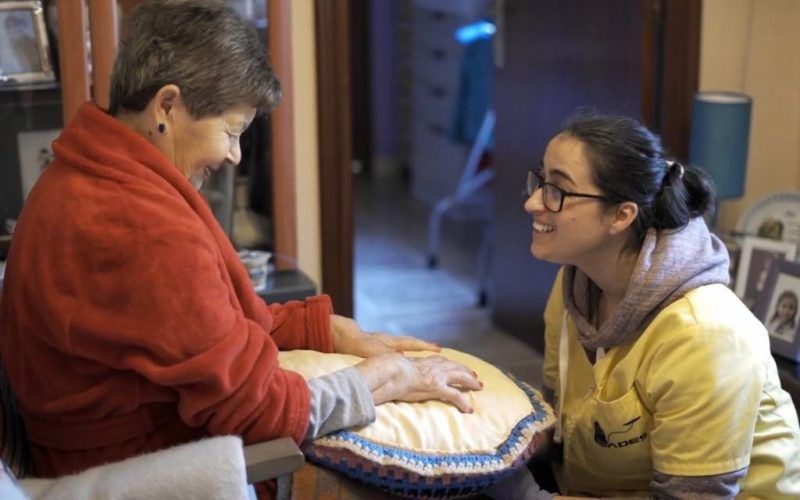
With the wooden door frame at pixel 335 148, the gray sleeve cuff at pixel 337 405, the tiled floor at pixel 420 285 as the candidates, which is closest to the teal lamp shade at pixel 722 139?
the tiled floor at pixel 420 285

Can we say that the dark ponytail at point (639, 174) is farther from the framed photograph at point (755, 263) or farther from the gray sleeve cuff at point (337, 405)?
the framed photograph at point (755, 263)

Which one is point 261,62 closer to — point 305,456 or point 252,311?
point 252,311

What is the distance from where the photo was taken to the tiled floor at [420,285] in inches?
144

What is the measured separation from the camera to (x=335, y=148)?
2.79 m

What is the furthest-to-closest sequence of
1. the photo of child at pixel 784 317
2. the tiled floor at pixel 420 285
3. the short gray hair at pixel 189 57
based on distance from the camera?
the tiled floor at pixel 420 285
the photo of child at pixel 784 317
the short gray hair at pixel 189 57

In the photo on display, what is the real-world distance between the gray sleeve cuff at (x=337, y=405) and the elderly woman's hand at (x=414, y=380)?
32 millimetres

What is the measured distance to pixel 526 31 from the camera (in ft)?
11.3

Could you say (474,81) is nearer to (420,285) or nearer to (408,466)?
(420,285)

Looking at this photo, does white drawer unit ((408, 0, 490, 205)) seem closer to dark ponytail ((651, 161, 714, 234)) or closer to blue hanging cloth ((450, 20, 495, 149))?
blue hanging cloth ((450, 20, 495, 149))

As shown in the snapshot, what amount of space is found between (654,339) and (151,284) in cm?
79

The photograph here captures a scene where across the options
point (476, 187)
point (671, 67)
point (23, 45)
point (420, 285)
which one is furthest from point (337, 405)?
point (476, 187)

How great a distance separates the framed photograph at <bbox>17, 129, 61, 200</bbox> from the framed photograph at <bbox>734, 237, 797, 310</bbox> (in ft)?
5.86

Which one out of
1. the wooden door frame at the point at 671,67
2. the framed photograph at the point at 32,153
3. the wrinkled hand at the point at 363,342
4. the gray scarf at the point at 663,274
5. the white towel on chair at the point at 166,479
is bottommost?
the white towel on chair at the point at 166,479

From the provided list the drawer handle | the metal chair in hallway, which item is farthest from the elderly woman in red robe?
the drawer handle
